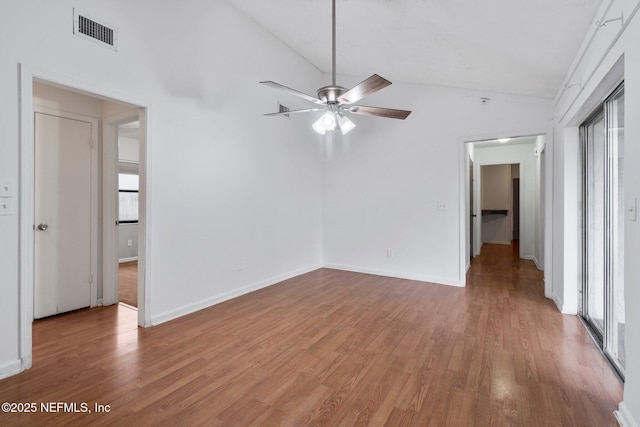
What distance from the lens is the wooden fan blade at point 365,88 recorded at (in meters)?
2.25

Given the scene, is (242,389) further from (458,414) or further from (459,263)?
(459,263)

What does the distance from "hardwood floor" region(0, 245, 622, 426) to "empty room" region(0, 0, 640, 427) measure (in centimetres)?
2

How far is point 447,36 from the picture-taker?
2.99 metres

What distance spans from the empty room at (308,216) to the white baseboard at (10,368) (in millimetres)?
10

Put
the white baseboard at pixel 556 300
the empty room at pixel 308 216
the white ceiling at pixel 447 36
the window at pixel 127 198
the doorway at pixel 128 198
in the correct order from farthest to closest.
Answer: the window at pixel 127 198
the doorway at pixel 128 198
the white baseboard at pixel 556 300
the white ceiling at pixel 447 36
the empty room at pixel 308 216

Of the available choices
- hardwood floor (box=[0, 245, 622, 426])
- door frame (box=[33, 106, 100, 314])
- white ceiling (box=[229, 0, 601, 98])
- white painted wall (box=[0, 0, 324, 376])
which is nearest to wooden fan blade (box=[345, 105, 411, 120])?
white ceiling (box=[229, 0, 601, 98])

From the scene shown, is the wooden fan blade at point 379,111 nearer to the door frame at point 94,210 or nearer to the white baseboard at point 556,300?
the white baseboard at point 556,300

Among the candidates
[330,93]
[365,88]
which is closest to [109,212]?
[330,93]

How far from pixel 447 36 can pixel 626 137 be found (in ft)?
6.13

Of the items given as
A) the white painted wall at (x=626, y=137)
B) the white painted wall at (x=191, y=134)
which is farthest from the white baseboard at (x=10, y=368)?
the white painted wall at (x=626, y=137)

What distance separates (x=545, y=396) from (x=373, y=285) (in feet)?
8.77

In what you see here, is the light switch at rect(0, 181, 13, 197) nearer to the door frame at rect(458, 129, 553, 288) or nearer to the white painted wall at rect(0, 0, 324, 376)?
the white painted wall at rect(0, 0, 324, 376)

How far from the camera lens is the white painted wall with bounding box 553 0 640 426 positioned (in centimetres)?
156

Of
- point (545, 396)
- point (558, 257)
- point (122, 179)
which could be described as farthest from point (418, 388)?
point (122, 179)
